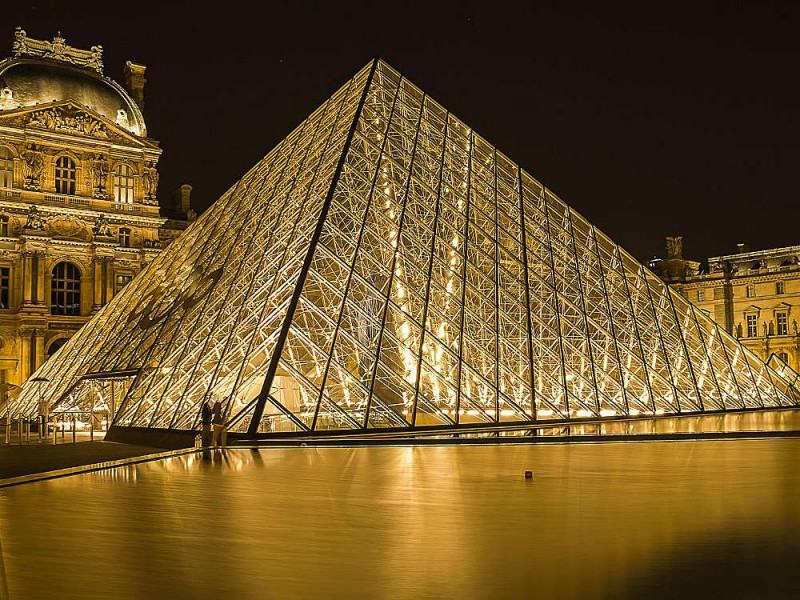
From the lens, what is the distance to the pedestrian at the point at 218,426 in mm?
15406

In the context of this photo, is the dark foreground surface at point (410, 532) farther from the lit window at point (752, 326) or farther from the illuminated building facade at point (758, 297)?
the lit window at point (752, 326)

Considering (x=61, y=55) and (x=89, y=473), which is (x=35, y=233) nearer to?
(x=61, y=55)

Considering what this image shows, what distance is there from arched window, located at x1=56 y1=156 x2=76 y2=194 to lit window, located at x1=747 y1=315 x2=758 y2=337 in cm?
4631

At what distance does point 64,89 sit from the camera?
165ft

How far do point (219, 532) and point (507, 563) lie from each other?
2268 millimetres

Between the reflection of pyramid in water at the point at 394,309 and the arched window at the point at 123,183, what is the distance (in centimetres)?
2141

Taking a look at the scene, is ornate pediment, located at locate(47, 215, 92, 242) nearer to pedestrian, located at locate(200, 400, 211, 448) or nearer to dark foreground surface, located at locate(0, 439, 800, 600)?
pedestrian, located at locate(200, 400, 211, 448)

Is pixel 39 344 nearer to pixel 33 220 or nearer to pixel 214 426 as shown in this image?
pixel 33 220

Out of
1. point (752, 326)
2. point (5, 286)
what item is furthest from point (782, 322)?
point (5, 286)

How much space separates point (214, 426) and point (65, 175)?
Result: 37.8 meters

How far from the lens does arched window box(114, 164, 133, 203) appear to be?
166ft

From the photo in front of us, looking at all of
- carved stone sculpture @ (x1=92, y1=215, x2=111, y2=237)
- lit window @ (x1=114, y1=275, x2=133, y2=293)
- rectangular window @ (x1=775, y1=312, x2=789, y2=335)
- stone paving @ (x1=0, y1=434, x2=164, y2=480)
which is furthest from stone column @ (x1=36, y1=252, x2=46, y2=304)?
rectangular window @ (x1=775, y1=312, x2=789, y2=335)

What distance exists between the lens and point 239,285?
20641 millimetres

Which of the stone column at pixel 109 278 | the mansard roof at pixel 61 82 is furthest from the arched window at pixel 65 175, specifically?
the stone column at pixel 109 278
